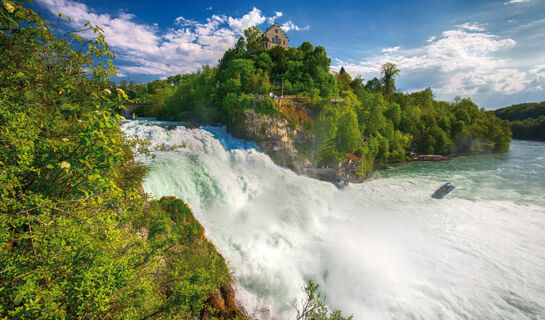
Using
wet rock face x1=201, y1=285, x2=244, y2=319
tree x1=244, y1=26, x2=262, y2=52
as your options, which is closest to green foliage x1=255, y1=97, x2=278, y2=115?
tree x1=244, y1=26, x2=262, y2=52

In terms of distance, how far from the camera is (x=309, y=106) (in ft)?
80.9

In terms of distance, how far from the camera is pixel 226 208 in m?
12.4

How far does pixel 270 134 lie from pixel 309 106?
261 inches

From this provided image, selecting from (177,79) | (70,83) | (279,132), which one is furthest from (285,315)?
(177,79)

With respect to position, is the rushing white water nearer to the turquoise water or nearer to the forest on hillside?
the turquoise water

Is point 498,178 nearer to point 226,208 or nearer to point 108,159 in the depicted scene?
point 226,208

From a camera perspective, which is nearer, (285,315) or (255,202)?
(285,315)

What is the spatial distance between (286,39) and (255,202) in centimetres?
3416

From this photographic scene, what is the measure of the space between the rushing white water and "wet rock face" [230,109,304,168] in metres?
1.15

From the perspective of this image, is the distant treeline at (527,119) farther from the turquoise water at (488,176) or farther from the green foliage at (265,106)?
the green foliage at (265,106)

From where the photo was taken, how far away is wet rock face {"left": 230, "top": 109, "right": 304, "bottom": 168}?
20.8 m

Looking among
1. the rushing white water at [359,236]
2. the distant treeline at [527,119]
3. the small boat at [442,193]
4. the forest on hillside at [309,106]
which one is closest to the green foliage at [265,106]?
the forest on hillside at [309,106]

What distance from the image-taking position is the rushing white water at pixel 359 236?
8523 mm

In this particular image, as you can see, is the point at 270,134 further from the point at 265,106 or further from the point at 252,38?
the point at 252,38
